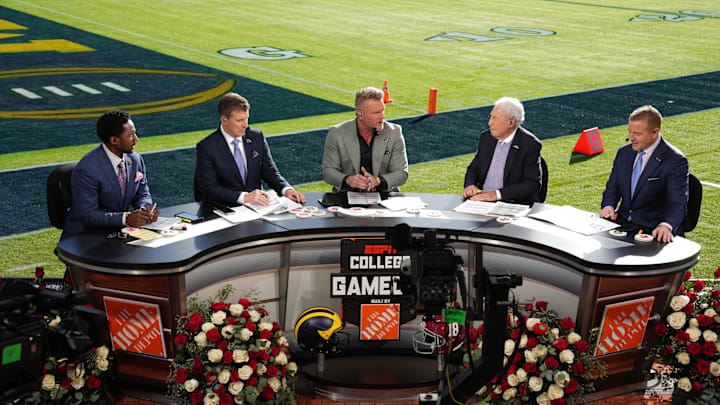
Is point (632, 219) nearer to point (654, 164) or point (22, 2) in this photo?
point (654, 164)

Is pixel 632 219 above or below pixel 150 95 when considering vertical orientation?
above

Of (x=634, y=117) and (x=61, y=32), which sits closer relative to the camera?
(x=634, y=117)

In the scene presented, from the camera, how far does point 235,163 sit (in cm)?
663

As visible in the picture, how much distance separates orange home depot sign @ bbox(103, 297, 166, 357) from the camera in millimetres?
5340

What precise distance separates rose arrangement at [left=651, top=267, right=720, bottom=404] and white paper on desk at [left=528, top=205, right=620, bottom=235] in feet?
2.44

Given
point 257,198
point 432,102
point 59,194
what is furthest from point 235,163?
point 432,102

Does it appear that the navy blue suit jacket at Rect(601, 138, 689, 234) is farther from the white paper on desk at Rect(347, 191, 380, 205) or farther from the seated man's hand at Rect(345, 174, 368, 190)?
the seated man's hand at Rect(345, 174, 368, 190)

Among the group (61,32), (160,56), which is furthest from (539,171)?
(61,32)

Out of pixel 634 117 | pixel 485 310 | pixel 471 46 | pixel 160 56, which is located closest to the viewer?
pixel 485 310

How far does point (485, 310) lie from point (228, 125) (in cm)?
295

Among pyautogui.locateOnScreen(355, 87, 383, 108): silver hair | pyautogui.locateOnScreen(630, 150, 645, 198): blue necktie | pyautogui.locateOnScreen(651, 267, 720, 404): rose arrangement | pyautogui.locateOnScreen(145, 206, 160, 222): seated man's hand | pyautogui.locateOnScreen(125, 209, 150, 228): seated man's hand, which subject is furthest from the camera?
pyautogui.locateOnScreen(355, 87, 383, 108): silver hair

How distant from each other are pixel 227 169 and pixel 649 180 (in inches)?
140

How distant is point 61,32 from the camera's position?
2467 cm

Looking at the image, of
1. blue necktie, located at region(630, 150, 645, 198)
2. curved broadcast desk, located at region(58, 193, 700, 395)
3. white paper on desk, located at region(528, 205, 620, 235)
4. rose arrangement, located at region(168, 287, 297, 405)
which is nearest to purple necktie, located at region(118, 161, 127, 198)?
curved broadcast desk, located at region(58, 193, 700, 395)
